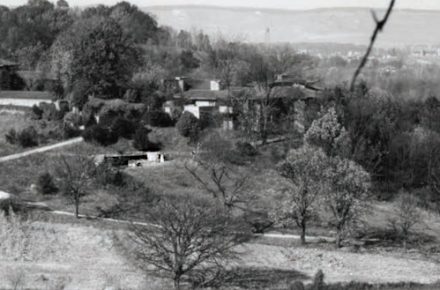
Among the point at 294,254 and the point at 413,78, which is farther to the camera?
the point at 413,78

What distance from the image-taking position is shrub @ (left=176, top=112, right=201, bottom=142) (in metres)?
38.2

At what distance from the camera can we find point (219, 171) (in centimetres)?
3575

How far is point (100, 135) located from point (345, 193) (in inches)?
632

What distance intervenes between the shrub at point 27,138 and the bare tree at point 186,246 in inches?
498

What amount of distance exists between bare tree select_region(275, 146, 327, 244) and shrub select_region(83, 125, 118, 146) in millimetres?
12878

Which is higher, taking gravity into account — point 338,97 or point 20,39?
point 20,39

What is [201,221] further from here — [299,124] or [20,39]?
[20,39]

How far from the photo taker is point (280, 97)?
4319 centimetres

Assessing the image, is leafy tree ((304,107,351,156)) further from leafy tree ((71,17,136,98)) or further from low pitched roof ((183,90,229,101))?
leafy tree ((71,17,136,98))

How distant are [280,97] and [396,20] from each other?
1104cm

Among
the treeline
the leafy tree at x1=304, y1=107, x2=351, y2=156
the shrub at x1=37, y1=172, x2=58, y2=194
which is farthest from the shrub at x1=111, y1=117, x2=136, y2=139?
the treeline

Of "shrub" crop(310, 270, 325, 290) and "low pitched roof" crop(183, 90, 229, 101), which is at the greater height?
"low pitched roof" crop(183, 90, 229, 101)

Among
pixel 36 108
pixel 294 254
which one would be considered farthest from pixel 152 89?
pixel 294 254

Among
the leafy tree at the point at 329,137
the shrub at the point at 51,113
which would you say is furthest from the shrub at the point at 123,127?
the leafy tree at the point at 329,137
